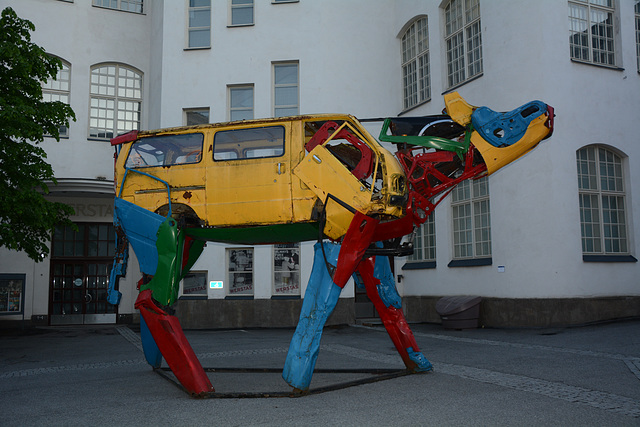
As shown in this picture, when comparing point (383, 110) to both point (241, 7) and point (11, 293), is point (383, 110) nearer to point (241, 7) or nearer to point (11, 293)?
point (241, 7)

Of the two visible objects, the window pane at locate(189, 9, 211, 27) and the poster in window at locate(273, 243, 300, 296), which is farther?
the window pane at locate(189, 9, 211, 27)

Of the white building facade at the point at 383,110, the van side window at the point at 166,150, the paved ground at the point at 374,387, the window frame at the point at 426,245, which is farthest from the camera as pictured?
the window frame at the point at 426,245

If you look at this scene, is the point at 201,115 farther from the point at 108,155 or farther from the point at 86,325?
the point at 86,325

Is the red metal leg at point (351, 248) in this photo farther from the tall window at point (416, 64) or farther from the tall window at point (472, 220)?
the tall window at point (416, 64)

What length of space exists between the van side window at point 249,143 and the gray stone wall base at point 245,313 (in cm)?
1151

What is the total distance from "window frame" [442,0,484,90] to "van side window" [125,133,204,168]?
10.8 metres

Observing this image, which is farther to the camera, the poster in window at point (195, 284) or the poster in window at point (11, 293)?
the poster in window at point (11, 293)

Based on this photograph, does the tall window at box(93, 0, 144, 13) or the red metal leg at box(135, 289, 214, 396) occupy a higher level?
the tall window at box(93, 0, 144, 13)

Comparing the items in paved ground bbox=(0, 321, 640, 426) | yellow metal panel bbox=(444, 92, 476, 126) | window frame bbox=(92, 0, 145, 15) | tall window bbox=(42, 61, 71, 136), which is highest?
window frame bbox=(92, 0, 145, 15)

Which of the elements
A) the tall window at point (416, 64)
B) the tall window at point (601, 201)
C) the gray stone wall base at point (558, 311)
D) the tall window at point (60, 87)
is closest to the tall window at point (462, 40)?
the tall window at point (416, 64)

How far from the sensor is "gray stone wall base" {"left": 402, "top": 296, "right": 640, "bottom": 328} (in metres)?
14.3

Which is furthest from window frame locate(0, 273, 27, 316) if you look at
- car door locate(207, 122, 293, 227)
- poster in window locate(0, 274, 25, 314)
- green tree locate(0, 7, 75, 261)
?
car door locate(207, 122, 293, 227)

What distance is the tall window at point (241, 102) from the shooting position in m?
20.1

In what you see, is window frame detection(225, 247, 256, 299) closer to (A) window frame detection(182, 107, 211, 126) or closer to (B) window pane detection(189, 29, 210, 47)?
(A) window frame detection(182, 107, 211, 126)
